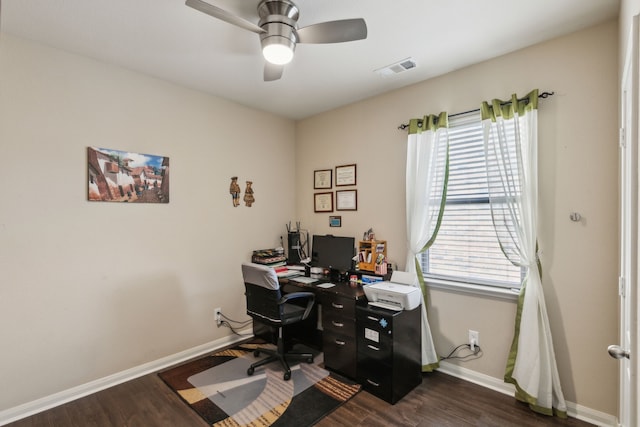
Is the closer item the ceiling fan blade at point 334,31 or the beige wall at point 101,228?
the ceiling fan blade at point 334,31

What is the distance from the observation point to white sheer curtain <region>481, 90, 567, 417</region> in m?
2.12

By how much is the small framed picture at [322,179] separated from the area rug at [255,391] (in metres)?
1.91

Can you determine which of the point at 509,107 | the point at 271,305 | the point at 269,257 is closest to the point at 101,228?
the point at 271,305

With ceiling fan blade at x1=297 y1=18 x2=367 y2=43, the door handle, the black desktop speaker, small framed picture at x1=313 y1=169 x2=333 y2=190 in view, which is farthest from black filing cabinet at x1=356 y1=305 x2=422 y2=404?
ceiling fan blade at x1=297 y1=18 x2=367 y2=43

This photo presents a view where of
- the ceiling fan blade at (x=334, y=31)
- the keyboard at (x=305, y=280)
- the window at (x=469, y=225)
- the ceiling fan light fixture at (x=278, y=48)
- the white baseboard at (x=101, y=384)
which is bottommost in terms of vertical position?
the white baseboard at (x=101, y=384)

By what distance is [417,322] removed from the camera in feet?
8.50

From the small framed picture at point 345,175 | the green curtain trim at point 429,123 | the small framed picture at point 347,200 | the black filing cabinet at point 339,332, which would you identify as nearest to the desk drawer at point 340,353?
the black filing cabinet at point 339,332

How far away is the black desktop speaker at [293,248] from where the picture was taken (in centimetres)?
382

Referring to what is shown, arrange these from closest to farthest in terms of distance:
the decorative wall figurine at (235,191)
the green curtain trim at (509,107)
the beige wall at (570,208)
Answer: the beige wall at (570,208), the green curtain trim at (509,107), the decorative wall figurine at (235,191)

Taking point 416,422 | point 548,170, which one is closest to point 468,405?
point 416,422

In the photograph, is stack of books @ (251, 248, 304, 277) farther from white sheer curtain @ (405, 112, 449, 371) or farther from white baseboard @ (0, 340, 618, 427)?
white sheer curtain @ (405, 112, 449, 371)

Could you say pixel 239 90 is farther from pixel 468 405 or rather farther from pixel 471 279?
pixel 468 405

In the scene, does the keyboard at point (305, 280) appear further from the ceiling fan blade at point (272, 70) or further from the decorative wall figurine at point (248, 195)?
the ceiling fan blade at point (272, 70)

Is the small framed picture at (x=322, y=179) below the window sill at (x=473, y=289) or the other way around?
the other way around
